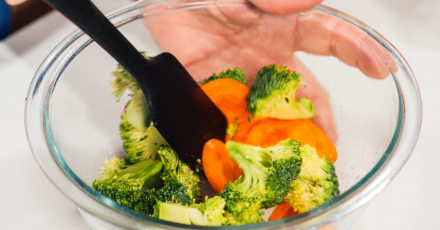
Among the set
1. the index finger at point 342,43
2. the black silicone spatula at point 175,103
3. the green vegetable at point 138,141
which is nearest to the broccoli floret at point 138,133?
the green vegetable at point 138,141

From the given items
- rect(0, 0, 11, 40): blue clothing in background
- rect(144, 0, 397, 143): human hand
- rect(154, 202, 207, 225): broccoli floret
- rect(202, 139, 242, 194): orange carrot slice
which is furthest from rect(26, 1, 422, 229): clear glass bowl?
rect(0, 0, 11, 40): blue clothing in background

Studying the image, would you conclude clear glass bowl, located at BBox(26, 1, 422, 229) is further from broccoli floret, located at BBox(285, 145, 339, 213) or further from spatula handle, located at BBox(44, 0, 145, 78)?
spatula handle, located at BBox(44, 0, 145, 78)

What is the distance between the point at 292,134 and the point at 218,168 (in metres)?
0.29

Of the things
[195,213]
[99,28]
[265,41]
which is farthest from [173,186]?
[265,41]

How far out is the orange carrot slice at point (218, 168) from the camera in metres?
1.04

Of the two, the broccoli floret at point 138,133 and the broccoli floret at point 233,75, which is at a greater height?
the broccoli floret at point 233,75

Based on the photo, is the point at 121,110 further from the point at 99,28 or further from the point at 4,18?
the point at 4,18

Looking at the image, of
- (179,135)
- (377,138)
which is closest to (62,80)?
(179,135)

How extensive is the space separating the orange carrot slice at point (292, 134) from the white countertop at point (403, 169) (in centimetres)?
23

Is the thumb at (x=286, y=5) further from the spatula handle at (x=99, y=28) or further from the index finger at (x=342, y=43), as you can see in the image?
the spatula handle at (x=99, y=28)

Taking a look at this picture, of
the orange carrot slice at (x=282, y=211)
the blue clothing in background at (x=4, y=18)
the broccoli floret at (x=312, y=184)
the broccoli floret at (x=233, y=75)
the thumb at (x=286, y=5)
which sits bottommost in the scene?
the orange carrot slice at (x=282, y=211)

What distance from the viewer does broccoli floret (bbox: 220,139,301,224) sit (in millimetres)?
886

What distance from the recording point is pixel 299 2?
1.09 meters

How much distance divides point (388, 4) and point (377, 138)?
3.67 feet
